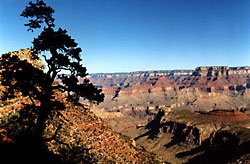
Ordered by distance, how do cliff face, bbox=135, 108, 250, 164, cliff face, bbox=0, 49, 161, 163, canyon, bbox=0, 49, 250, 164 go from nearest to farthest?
cliff face, bbox=0, 49, 161, 163
canyon, bbox=0, 49, 250, 164
cliff face, bbox=135, 108, 250, 164

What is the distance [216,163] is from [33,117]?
3992 inches

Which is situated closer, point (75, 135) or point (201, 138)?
point (75, 135)

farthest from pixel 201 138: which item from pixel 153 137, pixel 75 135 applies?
pixel 75 135

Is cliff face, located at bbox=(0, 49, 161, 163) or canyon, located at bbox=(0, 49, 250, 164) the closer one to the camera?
cliff face, located at bbox=(0, 49, 161, 163)

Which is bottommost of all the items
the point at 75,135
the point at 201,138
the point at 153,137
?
the point at 153,137

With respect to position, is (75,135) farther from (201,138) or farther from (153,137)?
(153,137)

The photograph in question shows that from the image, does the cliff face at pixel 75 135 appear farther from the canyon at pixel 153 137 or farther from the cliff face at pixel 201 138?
the cliff face at pixel 201 138

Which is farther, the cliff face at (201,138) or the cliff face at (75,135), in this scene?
the cliff face at (201,138)

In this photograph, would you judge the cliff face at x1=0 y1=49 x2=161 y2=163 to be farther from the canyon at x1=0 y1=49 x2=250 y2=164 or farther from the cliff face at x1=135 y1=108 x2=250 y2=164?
the cliff face at x1=135 y1=108 x2=250 y2=164

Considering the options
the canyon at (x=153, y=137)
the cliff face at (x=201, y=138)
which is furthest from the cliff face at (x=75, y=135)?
the cliff face at (x=201, y=138)

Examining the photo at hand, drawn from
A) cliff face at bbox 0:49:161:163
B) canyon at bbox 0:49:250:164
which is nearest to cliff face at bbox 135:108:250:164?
canyon at bbox 0:49:250:164

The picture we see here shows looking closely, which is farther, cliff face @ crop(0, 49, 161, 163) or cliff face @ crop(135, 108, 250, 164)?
cliff face @ crop(135, 108, 250, 164)

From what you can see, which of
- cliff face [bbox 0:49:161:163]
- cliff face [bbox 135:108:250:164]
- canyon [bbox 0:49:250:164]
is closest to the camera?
cliff face [bbox 0:49:161:163]

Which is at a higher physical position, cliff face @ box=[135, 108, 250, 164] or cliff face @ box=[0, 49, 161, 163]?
cliff face @ box=[0, 49, 161, 163]
